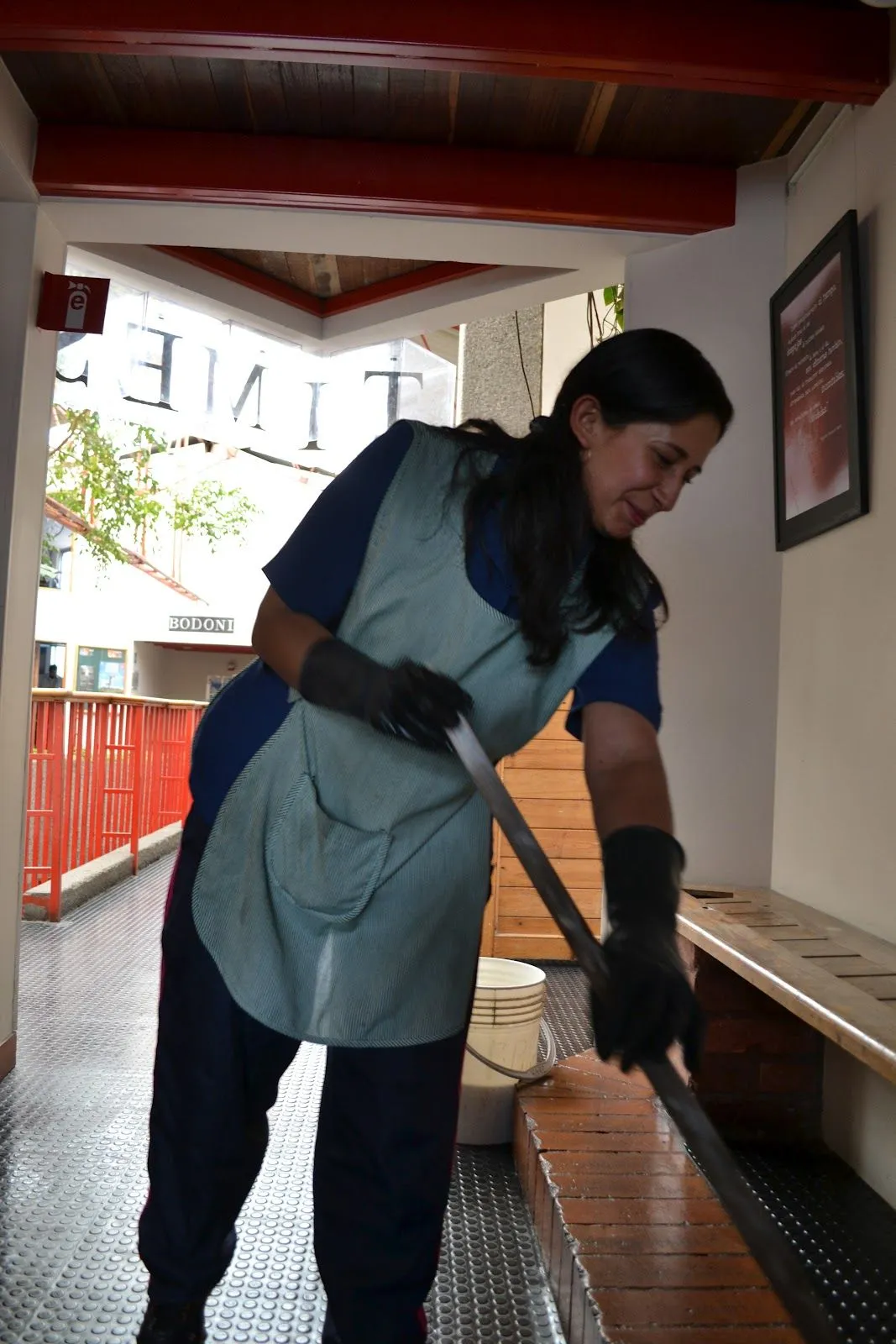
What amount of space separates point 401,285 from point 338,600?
115 inches

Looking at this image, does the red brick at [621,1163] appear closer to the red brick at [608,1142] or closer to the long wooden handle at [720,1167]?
the red brick at [608,1142]

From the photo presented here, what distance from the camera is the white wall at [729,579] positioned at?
3.04 metres

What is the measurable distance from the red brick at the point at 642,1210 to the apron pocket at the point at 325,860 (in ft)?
3.42

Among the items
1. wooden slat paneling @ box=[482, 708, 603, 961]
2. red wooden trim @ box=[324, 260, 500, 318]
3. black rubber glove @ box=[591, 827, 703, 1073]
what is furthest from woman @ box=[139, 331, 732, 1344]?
wooden slat paneling @ box=[482, 708, 603, 961]

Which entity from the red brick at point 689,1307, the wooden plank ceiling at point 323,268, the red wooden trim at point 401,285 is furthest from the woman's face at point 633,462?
the wooden plank ceiling at point 323,268

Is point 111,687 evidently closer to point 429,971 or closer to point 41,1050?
point 41,1050

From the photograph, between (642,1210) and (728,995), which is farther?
(728,995)

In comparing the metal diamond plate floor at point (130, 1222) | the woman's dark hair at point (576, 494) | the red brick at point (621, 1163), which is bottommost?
the metal diamond plate floor at point (130, 1222)

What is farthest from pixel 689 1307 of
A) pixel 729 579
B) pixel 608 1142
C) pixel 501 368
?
pixel 501 368

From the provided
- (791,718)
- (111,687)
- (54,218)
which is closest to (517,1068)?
(791,718)

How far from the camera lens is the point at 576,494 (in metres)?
1.35

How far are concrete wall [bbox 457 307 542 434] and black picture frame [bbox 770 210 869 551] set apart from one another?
367 centimetres

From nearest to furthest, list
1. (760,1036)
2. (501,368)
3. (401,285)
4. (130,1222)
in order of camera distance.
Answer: (130,1222)
(760,1036)
(401,285)
(501,368)

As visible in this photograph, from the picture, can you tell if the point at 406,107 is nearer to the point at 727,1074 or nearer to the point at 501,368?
the point at 727,1074
